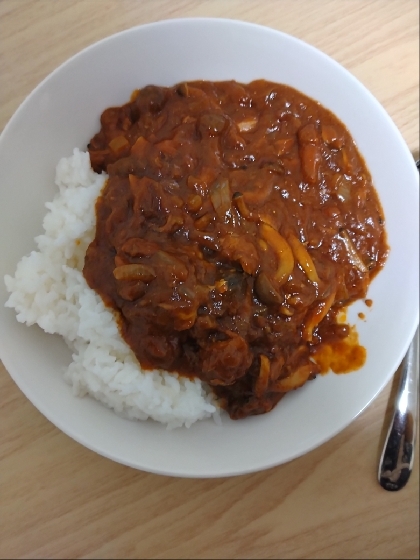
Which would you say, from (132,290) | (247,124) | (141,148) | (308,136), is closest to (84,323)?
(132,290)

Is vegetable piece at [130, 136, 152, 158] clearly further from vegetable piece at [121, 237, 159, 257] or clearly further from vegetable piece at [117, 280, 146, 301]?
vegetable piece at [117, 280, 146, 301]

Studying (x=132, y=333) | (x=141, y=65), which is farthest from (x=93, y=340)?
(x=141, y=65)

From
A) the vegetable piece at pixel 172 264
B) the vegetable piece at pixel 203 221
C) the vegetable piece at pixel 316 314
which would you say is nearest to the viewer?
the vegetable piece at pixel 172 264

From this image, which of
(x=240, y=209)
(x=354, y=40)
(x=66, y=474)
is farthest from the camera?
(x=354, y=40)

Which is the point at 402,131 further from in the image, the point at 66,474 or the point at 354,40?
the point at 66,474

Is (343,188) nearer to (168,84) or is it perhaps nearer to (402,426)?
(168,84)

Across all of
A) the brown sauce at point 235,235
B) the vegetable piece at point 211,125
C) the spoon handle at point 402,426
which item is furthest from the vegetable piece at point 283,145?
the spoon handle at point 402,426

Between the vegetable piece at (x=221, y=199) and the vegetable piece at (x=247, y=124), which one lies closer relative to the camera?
the vegetable piece at (x=221, y=199)

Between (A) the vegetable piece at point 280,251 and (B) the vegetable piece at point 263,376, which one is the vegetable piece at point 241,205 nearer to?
(A) the vegetable piece at point 280,251
